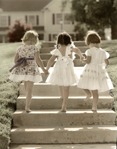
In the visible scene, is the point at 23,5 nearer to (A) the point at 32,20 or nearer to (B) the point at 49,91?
(A) the point at 32,20

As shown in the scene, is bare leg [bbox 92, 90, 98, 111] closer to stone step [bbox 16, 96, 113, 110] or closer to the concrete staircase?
the concrete staircase

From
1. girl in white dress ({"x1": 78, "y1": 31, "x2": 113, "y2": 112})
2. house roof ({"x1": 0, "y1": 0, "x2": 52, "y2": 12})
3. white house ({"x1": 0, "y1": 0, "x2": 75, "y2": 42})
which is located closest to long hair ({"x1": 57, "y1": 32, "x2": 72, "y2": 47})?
girl in white dress ({"x1": 78, "y1": 31, "x2": 113, "y2": 112})

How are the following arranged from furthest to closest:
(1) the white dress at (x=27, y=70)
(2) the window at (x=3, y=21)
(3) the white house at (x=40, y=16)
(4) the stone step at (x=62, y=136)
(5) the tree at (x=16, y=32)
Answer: (2) the window at (x=3, y=21), (3) the white house at (x=40, y=16), (5) the tree at (x=16, y=32), (1) the white dress at (x=27, y=70), (4) the stone step at (x=62, y=136)

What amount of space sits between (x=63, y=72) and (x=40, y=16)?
26.7 meters

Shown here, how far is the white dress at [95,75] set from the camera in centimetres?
557

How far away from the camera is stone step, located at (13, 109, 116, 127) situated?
5.68 metres

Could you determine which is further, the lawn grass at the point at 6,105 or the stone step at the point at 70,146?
the stone step at the point at 70,146

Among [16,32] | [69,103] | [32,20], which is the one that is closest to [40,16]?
[32,20]

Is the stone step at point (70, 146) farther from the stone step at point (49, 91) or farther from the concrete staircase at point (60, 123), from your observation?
the stone step at point (49, 91)

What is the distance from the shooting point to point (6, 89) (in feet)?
21.4

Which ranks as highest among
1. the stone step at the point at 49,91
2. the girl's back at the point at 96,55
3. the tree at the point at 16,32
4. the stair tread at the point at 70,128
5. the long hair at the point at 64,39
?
the tree at the point at 16,32

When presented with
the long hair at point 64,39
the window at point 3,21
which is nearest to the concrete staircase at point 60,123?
the long hair at point 64,39

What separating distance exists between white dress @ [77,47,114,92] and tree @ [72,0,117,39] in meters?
13.3

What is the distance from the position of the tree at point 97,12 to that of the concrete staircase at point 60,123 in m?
13.1
